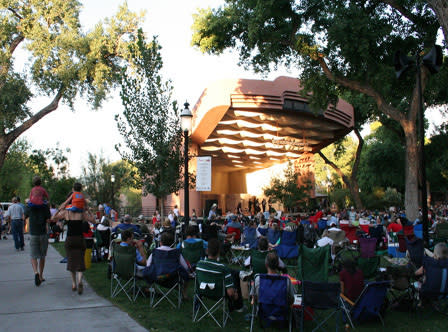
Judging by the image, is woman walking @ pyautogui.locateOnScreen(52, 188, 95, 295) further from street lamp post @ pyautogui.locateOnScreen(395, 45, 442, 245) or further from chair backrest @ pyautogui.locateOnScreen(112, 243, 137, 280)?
street lamp post @ pyautogui.locateOnScreen(395, 45, 442, 245)

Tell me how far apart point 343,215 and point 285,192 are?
10094 mm

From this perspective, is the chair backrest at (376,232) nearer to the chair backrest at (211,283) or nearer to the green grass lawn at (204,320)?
the green grass lawn at (204,320)

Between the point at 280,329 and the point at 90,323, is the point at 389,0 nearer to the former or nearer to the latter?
the point at 280,329

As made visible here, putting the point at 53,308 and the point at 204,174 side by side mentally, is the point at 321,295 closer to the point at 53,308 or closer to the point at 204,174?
the point at 53,308

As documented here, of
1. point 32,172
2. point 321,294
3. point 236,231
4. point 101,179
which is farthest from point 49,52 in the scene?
point 32,172

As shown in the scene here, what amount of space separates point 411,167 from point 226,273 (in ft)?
33.1

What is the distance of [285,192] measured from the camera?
1212 inches

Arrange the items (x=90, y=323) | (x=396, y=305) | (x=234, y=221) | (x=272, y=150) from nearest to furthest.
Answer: (x=90, y=323) → (x=396, y=305) → (x=234, y=221) → (x=272, y=150)

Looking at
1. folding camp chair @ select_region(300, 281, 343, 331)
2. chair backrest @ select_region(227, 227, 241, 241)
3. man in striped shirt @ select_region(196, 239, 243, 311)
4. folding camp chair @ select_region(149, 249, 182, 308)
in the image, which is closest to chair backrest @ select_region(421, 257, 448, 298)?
folding camp chair @ select_region(300, 281, 343, 331)

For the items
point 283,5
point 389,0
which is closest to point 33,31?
point 283,5

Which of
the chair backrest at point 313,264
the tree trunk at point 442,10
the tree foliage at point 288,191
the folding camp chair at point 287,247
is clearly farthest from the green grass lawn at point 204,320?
the tree foliage at point 288,191

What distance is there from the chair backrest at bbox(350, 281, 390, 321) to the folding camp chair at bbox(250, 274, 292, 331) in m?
0.96

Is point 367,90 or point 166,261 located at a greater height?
point 367,90

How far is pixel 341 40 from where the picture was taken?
1352 centimetres
